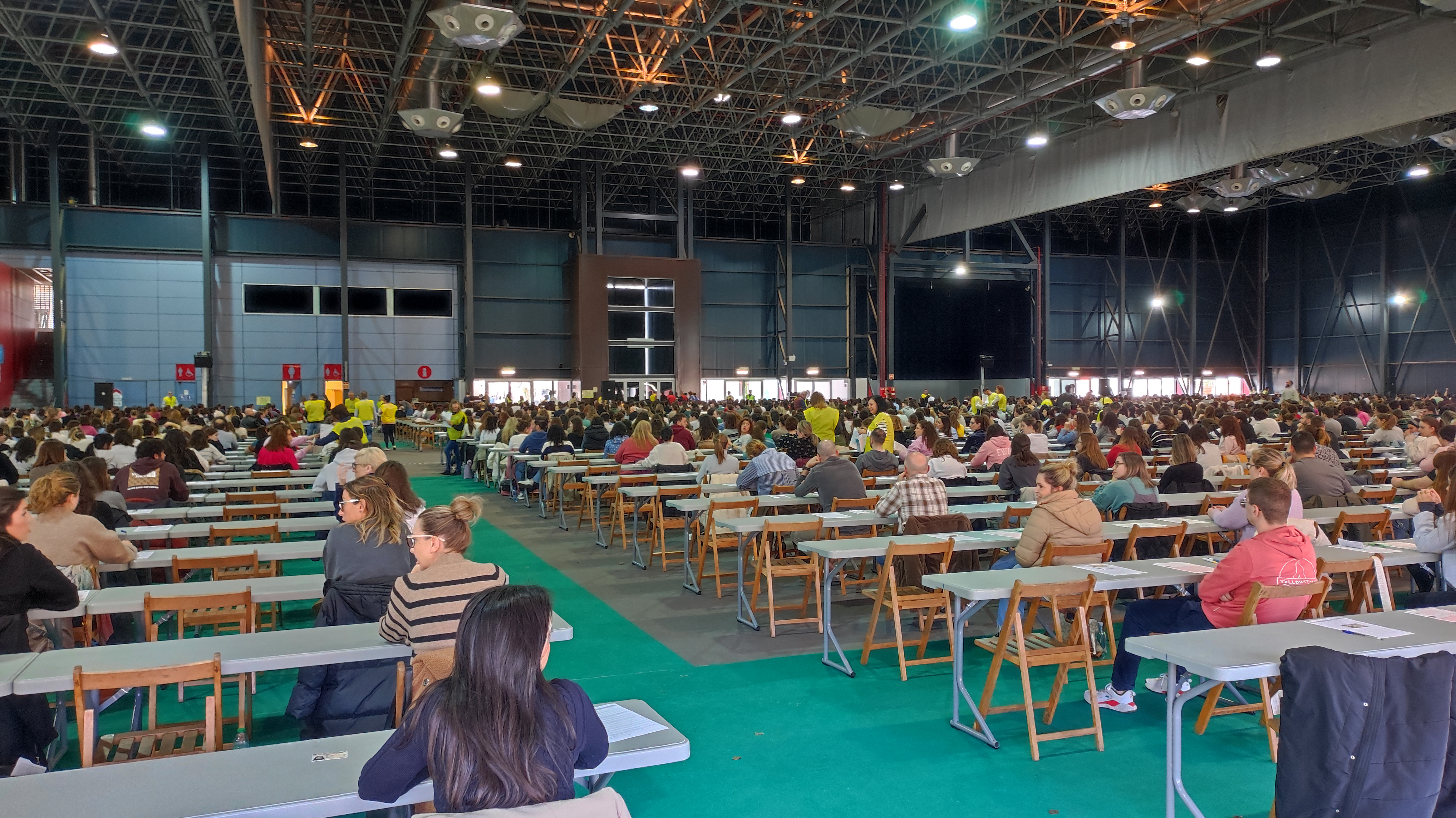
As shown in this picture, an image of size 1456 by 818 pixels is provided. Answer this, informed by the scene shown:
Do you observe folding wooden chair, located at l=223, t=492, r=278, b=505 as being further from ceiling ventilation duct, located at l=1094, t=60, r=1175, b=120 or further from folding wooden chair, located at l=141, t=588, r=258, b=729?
ceiling ventilation duct, located at l=1094, t=60, r=1175, b=120

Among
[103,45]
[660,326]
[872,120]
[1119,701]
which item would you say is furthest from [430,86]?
[1119,701]

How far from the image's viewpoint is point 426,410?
80.4 ft

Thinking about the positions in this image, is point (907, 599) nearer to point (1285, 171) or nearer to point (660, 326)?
point (1285, 171)

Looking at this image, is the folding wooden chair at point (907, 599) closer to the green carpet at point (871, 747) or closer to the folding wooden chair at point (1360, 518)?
the green carpet at point (871, 747)

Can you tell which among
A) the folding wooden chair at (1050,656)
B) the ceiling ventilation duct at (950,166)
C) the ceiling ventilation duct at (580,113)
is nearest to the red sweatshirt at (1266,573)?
the folding wooden chair at (1050,656)

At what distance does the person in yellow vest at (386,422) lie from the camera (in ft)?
70.4

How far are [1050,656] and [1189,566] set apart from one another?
3.80 ft

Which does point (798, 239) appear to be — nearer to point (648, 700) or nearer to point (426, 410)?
point (426, 410)

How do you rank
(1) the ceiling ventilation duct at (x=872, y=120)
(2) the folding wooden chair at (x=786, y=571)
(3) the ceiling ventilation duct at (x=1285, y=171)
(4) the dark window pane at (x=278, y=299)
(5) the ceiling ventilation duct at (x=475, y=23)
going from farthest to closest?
(4) the dark window pane at (x=278, y=299) → (3) the ceiling ventilation duct at (x=1285, y=171) → (1) the ceiling ventilation duct at (x=872, y=120) → (5) the ceiling ventilation duct at (x=475, y=23) → (2) the folding wooden chair at (x=786, y=571)

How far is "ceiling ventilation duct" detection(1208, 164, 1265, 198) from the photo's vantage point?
22516mm

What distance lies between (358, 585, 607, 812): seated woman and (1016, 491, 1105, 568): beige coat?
3.70 metres

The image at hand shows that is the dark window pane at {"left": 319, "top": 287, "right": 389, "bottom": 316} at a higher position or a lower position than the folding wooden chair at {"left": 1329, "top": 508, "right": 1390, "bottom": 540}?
higher

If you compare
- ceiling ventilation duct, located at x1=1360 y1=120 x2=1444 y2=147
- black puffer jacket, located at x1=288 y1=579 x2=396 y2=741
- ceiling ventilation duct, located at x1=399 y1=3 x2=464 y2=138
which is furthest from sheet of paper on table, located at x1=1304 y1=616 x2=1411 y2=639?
ceiling ventilation duct, located at x1=1360 y1=120 x2=1444 y2=147

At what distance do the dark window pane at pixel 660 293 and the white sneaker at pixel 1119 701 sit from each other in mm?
25186
